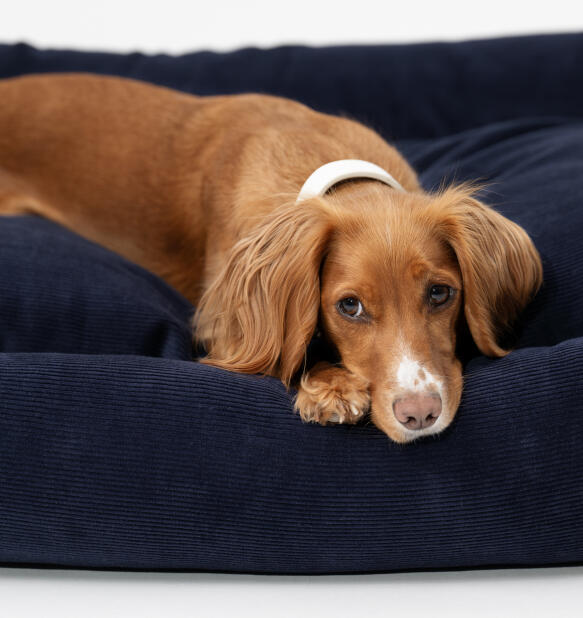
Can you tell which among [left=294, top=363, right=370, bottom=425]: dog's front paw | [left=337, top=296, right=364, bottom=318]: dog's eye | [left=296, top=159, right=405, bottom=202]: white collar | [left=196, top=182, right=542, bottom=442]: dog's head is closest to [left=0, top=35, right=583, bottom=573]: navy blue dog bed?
[left=294, top=363, right=370, bottom=425]: dog's front paw

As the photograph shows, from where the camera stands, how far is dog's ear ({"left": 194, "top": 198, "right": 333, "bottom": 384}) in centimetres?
238

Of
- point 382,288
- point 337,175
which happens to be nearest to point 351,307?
point 382,288

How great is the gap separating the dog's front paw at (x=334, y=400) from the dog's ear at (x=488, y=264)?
1.45ft

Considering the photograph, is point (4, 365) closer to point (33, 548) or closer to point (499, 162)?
point (33, 548)

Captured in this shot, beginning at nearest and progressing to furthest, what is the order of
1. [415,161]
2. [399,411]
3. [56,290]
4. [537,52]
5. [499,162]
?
[399,411] → [56,290] → [499,162] → [415,161] → [537,52]

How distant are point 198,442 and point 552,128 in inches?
119

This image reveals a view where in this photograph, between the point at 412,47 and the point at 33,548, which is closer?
the point at 33,548

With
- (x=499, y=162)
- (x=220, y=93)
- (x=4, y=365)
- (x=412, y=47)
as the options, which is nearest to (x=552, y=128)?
(x=499, y=162)

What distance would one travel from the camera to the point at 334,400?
2127 millimetres

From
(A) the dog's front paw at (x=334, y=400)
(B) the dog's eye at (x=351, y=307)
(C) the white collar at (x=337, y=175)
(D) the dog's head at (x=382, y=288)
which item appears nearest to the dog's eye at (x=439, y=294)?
(D) the dog's head at (x=382, y=288)

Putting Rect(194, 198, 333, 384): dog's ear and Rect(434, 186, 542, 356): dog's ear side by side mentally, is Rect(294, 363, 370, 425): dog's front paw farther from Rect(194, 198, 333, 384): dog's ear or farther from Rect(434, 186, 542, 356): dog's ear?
Rect(434, 186, 542, 356): dog's ear

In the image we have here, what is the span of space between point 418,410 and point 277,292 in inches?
24.8

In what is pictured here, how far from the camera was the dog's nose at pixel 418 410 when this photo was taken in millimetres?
2008

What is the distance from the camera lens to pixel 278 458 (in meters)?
2.09
